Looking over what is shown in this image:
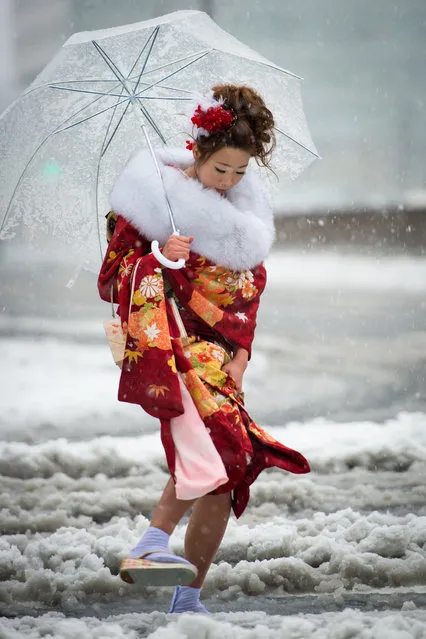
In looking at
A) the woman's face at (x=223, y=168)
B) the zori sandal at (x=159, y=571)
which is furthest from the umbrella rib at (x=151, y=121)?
the zori sandal at (x=159, y=571)

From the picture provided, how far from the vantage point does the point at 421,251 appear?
6.96m

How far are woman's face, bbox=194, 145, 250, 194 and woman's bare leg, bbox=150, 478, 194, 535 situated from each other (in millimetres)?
797

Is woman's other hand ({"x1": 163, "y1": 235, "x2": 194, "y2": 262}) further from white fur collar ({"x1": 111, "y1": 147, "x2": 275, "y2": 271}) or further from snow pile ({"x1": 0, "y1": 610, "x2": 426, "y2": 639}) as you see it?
snow pile ({"x1": 0, "y1": 610, "x2": 426, "y2": 639})

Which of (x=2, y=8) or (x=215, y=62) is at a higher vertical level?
(x=2, y=8)

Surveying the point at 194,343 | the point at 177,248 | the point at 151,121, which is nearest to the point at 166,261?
the point at 177,248

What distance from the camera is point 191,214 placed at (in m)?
2.61

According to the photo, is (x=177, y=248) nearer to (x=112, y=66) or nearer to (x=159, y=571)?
(x=112, y=66)

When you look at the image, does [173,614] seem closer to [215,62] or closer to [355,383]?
[215,62]

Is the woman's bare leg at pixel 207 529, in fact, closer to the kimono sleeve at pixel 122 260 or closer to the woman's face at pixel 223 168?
the kimono sleeve at pixel 122 260

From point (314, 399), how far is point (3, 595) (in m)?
2.80

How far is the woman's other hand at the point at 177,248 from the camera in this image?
8.36ft

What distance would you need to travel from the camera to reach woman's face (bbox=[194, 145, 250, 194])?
2607 millimetres

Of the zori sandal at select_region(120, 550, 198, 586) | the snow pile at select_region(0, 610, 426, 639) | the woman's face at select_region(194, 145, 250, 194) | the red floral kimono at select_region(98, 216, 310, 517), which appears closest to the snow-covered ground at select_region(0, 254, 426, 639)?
the snow pile at select_region(0, 610, 426, 639)

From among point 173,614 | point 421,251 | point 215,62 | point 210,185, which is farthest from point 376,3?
point 173,614
